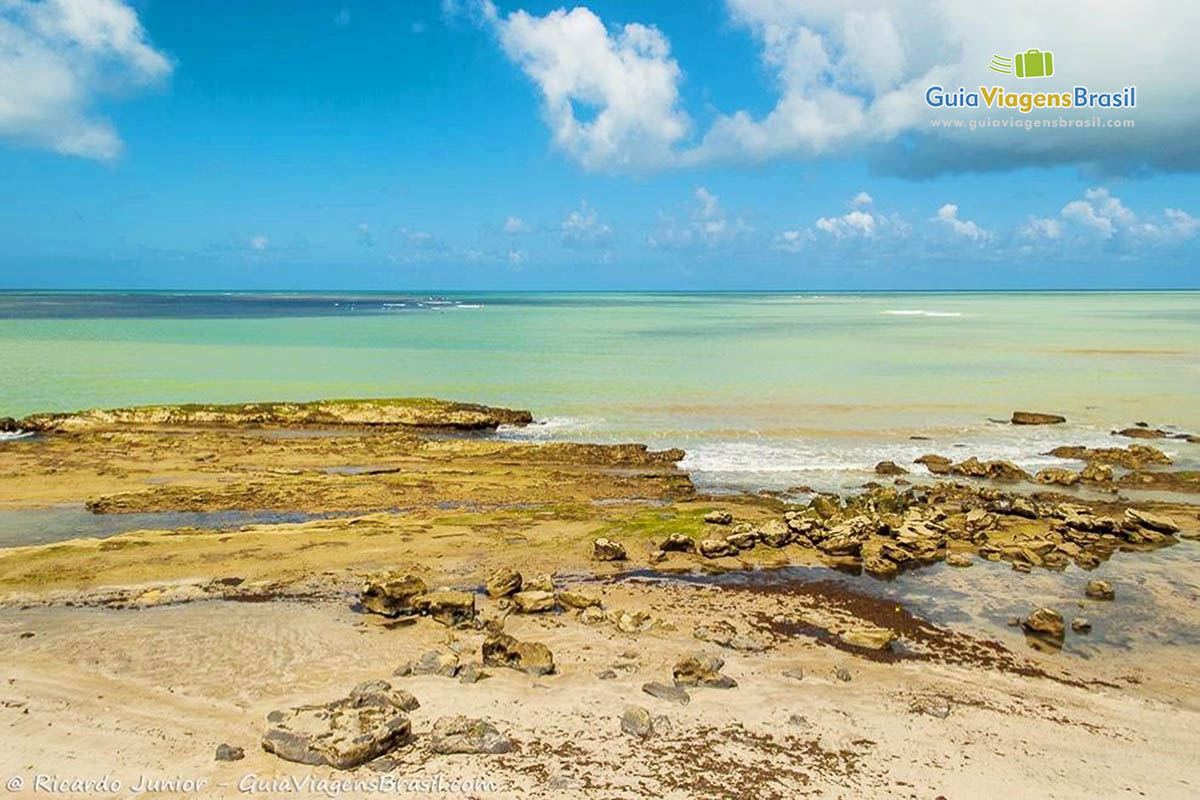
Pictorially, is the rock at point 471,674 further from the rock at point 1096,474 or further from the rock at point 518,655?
the rock at point 1096,474

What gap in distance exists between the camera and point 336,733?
31.8 feet

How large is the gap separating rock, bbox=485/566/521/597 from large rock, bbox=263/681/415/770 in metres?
4.43

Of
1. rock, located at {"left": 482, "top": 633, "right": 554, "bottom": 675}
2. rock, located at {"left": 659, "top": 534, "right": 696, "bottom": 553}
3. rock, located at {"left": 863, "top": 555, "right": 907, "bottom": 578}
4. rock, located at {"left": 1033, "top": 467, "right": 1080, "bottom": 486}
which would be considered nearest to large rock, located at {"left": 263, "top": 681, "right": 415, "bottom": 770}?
rock, located at {"left": 482, "top": 633, "right": 554, "bottom": 675}

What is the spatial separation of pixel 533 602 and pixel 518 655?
2302 mm

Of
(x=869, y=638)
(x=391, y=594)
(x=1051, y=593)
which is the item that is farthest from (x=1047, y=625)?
(x=391, y=594)

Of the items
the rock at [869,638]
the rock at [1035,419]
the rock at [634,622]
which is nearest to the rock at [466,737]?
the rock at [634,622]

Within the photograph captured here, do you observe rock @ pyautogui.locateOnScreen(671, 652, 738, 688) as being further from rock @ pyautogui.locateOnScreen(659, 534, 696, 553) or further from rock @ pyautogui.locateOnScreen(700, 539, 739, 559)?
rock @ pyautogui.locateOnScreen(659, 534, 696, 553)

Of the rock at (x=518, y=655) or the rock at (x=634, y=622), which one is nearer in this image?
the rock at (x=518, y=655)

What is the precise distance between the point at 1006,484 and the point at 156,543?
25.1 meters

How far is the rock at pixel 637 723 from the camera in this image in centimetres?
1025

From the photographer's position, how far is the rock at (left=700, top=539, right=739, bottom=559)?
693 inches

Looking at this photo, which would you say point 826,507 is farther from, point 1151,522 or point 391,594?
point 391,594

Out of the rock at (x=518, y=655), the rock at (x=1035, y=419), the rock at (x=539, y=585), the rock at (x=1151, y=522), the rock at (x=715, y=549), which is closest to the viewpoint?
the rock at (x=518, y=655)

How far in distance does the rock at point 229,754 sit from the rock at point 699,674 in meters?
6.13
